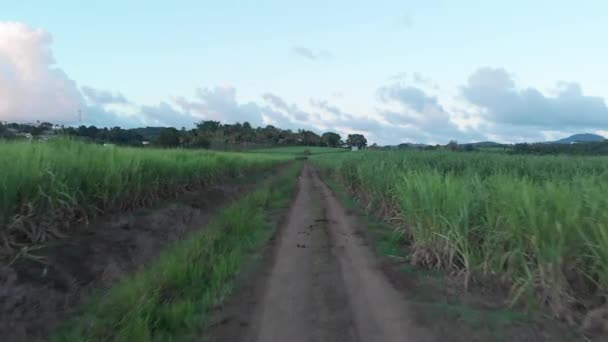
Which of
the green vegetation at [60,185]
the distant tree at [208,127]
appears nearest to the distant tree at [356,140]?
the distant tree at [208,127]

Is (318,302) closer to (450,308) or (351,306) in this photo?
(351,306)

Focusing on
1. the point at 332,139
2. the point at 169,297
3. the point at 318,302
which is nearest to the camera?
the point at 169,297

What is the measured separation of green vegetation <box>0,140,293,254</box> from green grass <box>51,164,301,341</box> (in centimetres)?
143

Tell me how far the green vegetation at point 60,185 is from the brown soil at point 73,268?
0.31m

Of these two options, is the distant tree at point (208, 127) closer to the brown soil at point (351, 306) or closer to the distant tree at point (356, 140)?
the distant tree at point (356, 140)

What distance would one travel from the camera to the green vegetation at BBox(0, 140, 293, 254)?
518 centimetres

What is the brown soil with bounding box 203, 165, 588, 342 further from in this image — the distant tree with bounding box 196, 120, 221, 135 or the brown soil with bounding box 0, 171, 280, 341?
the distant tree with bounding box 196, 120, 221, 135

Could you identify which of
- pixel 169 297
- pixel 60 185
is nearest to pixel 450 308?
pixel 169 297

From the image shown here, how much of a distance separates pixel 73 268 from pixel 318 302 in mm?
3010

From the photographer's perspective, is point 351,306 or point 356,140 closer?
point 351,306

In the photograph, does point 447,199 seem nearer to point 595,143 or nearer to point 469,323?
point 469,323

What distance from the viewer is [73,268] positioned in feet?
16.7

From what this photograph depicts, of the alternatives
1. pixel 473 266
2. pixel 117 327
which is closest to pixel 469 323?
pixel 473 266

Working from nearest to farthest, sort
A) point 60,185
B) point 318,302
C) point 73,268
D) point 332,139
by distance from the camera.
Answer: point 318,302 < point 73,268 < point 60,185 < point 332,139
